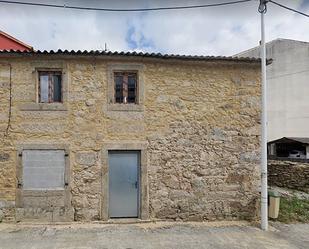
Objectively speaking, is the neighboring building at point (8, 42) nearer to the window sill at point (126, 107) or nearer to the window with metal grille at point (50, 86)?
the window with metal grille at point (50, 86)

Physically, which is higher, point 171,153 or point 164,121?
point 164,121

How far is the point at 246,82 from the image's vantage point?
9359 millimetres

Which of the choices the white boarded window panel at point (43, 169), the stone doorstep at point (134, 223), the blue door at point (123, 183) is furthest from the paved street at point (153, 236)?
the white boarded window panel at point (43, 169)

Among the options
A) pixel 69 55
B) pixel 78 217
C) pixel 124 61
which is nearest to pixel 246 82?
pixel 124 61

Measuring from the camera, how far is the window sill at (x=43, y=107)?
860cm

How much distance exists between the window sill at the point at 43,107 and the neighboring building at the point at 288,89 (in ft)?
62.6

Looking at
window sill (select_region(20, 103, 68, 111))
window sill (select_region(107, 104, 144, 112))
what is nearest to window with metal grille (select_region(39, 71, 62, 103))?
window sill (select_region(20, 103, 68, 111))

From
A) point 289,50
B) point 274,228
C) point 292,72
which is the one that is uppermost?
point 289,50

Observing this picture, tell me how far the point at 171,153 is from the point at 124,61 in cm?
279

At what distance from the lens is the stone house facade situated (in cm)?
856

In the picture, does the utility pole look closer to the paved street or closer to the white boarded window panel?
the paved street

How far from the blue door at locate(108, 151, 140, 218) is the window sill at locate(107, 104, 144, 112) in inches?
45.2

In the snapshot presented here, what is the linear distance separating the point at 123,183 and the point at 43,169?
212cm

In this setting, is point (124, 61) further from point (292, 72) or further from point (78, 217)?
point (292, 72)
